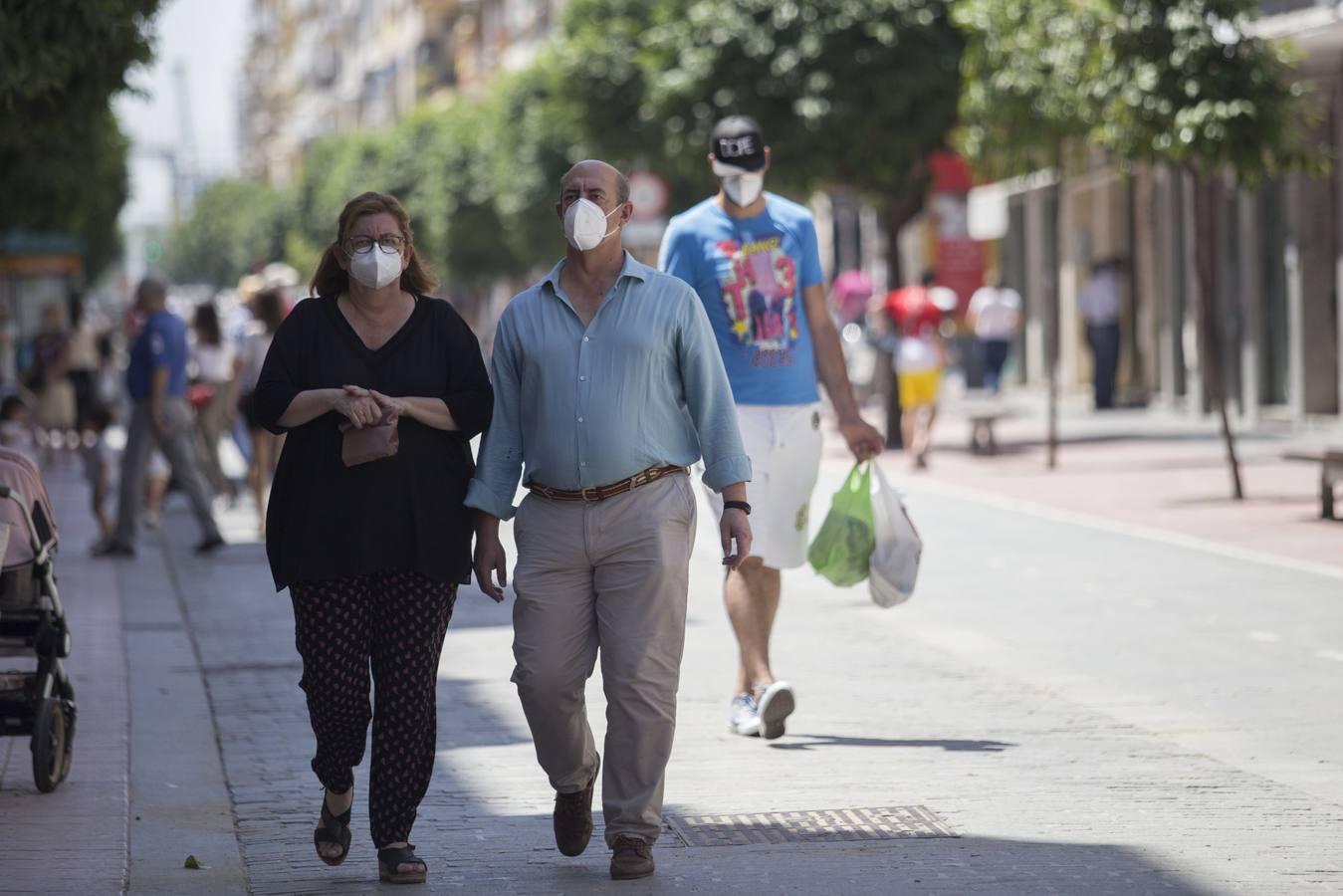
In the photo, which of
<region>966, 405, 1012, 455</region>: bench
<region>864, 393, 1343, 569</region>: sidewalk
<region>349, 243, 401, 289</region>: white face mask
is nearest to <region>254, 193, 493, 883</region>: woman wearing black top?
<region>349, 243, 401, 289</region>: white face mask

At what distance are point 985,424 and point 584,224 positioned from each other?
59.3 ft

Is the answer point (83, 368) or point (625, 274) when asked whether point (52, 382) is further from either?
point (625, 274)

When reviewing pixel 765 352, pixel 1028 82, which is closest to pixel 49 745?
pixel 765 352

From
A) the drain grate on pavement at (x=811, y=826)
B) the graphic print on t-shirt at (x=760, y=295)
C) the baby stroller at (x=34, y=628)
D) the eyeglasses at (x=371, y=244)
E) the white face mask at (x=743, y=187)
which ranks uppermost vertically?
the white face mask at (x=743, y=187)

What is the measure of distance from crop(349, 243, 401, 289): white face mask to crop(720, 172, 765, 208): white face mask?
7.73ft

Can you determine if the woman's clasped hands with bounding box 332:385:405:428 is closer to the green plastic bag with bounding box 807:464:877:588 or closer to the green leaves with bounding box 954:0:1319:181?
the green plastic bag with bounding box 807:464:877:588

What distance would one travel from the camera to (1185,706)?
8883 millimetres

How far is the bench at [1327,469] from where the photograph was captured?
15016 millimetres

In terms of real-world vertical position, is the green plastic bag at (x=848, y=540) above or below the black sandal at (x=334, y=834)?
above

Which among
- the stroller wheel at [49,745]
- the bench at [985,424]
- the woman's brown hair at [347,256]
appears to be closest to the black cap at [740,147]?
the woman's brown hair at [347,256]

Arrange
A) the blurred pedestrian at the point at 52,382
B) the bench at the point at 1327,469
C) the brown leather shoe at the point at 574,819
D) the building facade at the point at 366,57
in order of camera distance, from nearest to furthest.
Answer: the brown leather shoe at the point at 574,819, the bench at the point at 1327,469, the blurred pedestrian at the point at 52,382, the building facade at the point at 366,57

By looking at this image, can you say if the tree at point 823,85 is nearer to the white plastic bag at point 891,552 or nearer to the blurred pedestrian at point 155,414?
A: the blurred pedestrian at point 155,414

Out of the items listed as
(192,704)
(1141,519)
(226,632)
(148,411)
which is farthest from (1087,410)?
(192,704)

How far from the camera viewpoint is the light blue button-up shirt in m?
6.07
